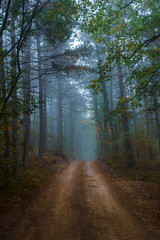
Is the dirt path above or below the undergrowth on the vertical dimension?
below

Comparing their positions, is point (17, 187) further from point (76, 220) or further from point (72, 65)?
point (72, 65)

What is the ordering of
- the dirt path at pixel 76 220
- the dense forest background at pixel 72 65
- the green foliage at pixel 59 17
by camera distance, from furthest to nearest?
the green foliage at pixel 59 17
the dense forest background at pixel 72 65
the dirt path at pixel 76 220

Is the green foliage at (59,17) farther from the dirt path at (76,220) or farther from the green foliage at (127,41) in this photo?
the dirt path at (76,220)

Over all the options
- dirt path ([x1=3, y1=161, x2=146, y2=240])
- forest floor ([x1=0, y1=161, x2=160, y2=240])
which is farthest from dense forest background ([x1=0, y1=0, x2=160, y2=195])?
dirt path ([x1=3, y1=161, x2=146, y2=240])

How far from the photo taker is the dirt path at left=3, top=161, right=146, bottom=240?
13.2ft

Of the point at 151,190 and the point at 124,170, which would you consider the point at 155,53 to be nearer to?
the point at 151,190

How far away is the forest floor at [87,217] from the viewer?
408cm

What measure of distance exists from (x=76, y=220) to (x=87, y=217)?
402 mm

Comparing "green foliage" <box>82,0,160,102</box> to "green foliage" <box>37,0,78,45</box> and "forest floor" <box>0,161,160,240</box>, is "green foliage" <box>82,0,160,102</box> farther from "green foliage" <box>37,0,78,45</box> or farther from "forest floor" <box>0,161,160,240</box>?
"forest floor" <box>0,161,160,240</box>

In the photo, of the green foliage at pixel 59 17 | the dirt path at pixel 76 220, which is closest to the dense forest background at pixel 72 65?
the green foliage at pixel 59 17

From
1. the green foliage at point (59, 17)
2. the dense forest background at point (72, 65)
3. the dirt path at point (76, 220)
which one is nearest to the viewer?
the dirt path at point (76, 220)

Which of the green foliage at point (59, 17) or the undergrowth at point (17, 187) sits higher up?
the green foliage at point (59, 17)

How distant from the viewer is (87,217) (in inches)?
199

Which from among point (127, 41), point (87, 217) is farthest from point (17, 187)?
point (127, 41)
